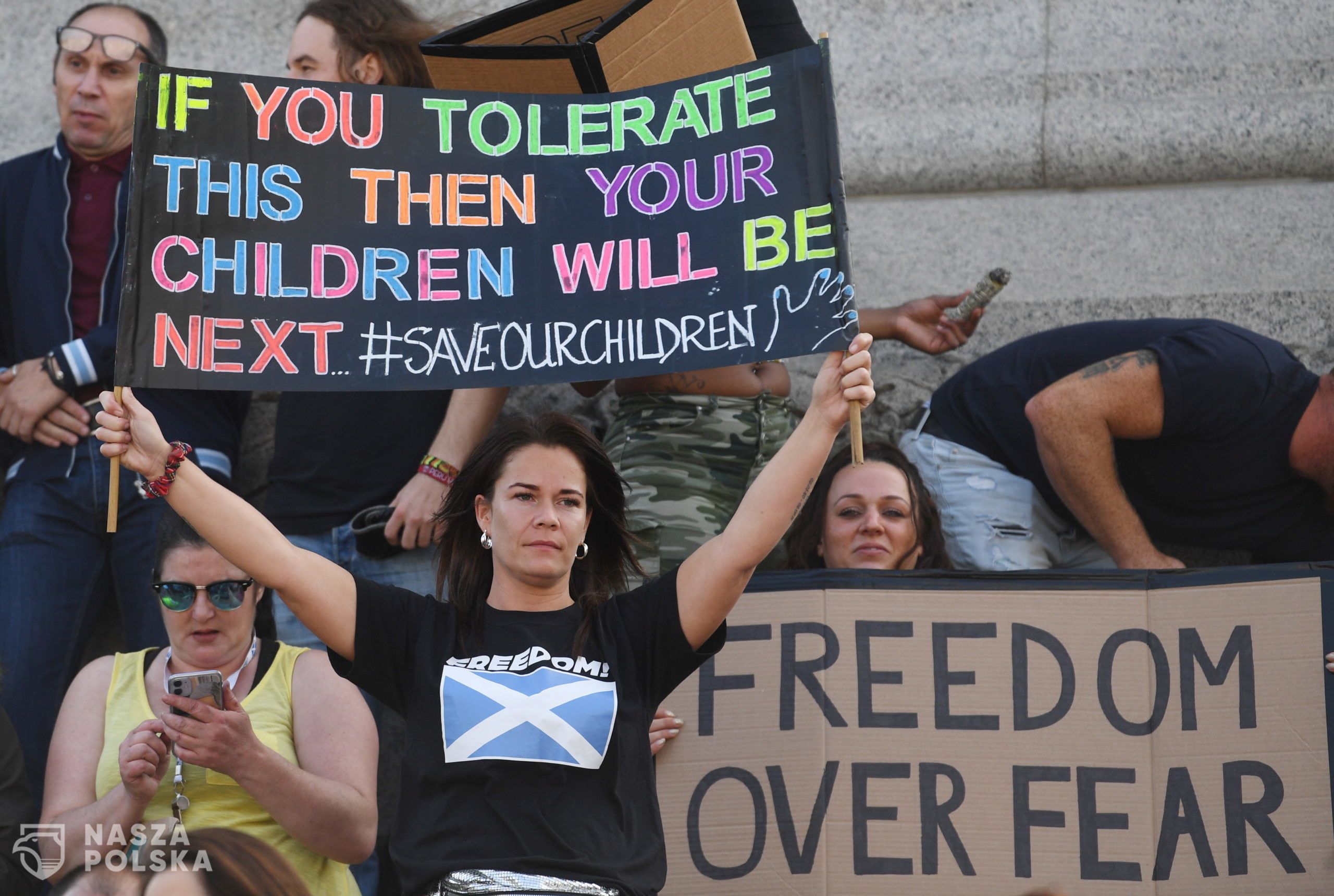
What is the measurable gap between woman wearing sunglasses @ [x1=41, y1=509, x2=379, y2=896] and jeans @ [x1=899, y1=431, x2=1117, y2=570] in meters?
1.68

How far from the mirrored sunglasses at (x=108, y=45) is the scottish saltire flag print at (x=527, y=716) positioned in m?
2.63

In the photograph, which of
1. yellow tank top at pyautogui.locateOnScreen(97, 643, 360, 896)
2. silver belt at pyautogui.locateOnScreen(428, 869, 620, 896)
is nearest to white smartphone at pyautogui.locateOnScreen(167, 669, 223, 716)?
yellow tank top at pyautogui.locateOnScreen(97, 643, 360, 896)

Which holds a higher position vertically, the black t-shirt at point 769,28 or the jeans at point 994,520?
the black t-shirt at point 769,28

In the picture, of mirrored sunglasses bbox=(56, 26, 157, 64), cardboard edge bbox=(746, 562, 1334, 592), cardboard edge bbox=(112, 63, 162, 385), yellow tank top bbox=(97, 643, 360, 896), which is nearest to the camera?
cardboard edge bbox=(112, 63, 162, 385)

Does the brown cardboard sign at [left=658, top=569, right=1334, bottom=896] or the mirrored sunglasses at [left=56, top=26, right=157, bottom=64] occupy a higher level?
the mirrored sunglasses at [left=56, top=26, right=157, bottom=64]

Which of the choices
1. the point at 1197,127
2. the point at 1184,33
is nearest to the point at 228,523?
the point at 1197,127

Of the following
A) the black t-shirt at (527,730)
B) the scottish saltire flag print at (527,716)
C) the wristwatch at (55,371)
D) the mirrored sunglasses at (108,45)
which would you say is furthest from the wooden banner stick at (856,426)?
the mirrored sunglasses at (108,45)

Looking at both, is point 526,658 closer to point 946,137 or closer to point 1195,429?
point 1195,429

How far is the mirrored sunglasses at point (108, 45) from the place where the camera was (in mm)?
4652

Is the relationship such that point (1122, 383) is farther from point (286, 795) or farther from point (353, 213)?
point (286, 795)

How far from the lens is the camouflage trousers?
13.0 feet

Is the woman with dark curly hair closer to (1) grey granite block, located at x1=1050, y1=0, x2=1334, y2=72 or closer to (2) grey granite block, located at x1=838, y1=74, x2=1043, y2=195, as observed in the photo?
(2) grey granite block, located at x1=838, y1=74, x2=1043, y2=195

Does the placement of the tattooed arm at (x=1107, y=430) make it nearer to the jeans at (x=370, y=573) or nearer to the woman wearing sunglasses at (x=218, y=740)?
the jeans at (x=370, y=573)

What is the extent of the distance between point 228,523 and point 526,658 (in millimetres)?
573
